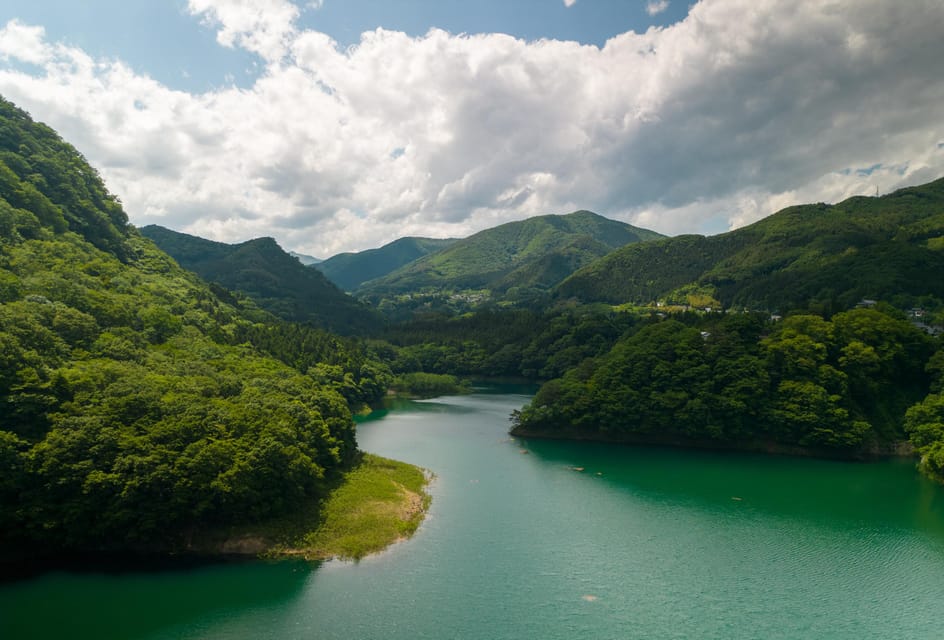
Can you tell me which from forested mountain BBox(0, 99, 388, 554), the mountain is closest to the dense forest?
forested mountain BBox(0, 99, 388, 554)

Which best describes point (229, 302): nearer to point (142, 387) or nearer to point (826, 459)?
point (142, 387)

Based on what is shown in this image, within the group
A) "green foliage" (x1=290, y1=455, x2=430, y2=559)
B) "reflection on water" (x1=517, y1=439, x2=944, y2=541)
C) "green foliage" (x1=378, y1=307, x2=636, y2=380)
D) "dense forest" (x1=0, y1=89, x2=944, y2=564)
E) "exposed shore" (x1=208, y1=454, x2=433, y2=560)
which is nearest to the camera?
"dense forest" (x1=0, y1=89, x2=944, y2=564)

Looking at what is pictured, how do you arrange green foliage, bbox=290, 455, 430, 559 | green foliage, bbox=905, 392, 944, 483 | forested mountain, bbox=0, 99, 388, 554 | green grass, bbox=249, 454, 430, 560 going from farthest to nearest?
green foliage, bbox=905, 392, 944, 483 < green foliage, bbox=290, 455, 430, 559 < green grass, bbox=249, 454, 430, 560 < forested mountain, bbox=0, 99, 388, 554

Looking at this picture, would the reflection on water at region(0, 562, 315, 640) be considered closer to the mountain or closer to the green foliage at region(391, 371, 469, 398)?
the green foliage at region(391, 371, 469, 398)

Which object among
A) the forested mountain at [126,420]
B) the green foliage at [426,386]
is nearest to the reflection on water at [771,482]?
the forested mountain at [126,420]

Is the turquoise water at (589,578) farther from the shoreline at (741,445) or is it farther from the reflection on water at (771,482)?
the shoreline at (741,445)

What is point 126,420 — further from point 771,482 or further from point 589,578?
point 771,482
